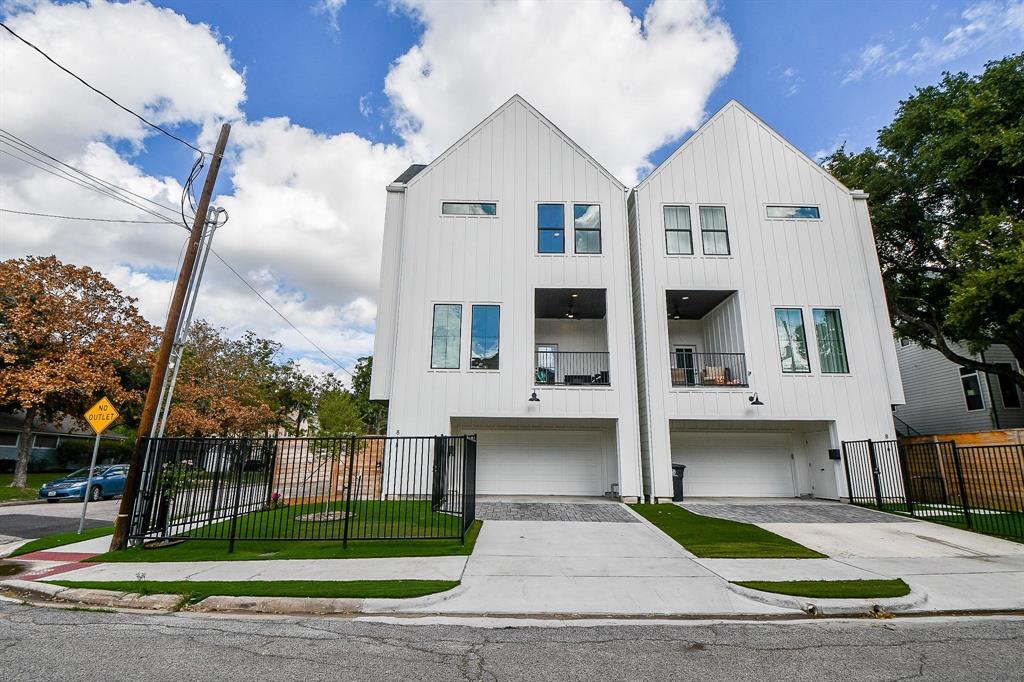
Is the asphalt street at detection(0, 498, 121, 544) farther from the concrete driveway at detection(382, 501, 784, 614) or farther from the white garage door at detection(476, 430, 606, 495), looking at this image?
the white garage door at detection(476, 430, 606, 495)

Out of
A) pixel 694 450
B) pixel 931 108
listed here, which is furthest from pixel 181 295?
pixel 931 108

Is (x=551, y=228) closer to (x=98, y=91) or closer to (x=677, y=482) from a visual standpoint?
(x=677, y=482)

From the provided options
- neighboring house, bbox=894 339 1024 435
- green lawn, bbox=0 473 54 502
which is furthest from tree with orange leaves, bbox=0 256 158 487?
neighboring house, bbox=894 339 1024 435

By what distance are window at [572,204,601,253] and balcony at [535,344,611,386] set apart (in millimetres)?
3484

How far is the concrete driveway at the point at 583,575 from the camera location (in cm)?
509

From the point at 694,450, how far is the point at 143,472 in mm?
14424

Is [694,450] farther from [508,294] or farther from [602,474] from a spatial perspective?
[508,294]

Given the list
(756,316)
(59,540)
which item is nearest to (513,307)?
(756,316)

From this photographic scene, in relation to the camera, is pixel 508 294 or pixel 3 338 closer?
pixel 508 294

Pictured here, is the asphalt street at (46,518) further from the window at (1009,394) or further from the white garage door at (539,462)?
the window at (1009,394)

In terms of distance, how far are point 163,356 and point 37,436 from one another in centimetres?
3290

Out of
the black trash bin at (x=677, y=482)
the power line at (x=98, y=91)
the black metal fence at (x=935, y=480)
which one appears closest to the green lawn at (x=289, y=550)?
the power line at (x=98, y=91)

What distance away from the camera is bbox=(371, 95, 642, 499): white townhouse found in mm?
13539

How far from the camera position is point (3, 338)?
18.8m
